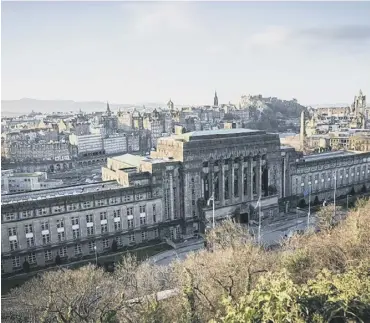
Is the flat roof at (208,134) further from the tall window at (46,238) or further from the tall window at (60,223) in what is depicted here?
the tall window at (46,238)

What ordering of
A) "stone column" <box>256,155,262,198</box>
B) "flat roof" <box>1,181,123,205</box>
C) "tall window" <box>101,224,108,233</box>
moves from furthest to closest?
"stone column" <box>256,155,262,198</box>
"tall window" <box>101,224,108,233</box>
"flat roof" <box>1,181,123,205</box>

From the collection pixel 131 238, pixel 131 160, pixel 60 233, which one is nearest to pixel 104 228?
pixel 131 238

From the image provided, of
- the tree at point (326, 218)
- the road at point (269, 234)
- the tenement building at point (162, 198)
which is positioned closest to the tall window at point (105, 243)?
the tenement building at point (162, 198)

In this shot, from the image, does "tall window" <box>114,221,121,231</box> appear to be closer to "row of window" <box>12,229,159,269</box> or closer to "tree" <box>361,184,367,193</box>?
"row of window" <box>12,229,159,269</box>

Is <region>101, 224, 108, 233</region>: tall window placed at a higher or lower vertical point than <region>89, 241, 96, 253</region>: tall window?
higher

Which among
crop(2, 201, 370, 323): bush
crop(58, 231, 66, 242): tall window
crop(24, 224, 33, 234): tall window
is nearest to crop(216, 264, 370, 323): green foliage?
crop(2, 201, 370, 323): bush

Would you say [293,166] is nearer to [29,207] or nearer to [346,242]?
[346,242]

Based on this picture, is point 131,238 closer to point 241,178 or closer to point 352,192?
point 241,178
